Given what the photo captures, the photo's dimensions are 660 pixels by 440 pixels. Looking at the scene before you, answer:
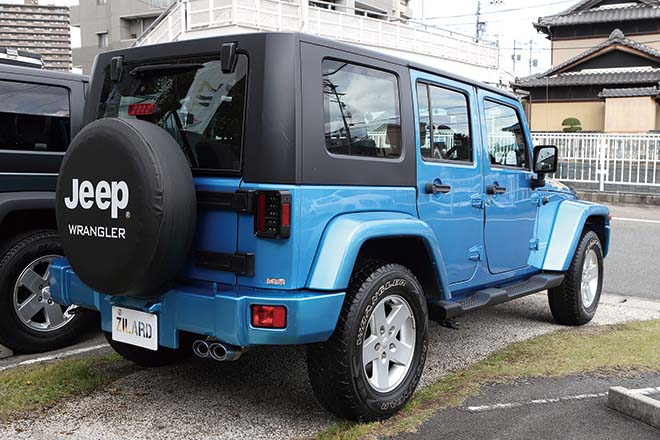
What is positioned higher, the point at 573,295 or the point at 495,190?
the point at 495,190

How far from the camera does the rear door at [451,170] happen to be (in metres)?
Result: 4.10

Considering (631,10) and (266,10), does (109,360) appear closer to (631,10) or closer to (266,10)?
(266,10)

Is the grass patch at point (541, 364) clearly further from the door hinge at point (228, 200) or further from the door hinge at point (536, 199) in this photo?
the door hinge at point (228, 200)

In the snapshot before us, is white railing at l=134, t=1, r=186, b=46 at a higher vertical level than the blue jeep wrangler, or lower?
higher

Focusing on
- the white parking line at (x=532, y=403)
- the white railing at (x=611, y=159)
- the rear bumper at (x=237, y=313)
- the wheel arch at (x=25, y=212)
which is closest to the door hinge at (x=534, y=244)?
the white parking line at (x=532, y=403)

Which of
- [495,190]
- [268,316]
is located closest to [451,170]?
[495,190]

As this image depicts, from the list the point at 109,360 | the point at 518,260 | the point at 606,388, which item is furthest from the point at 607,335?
the point at 109,360

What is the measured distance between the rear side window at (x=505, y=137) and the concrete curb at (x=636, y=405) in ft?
6.07

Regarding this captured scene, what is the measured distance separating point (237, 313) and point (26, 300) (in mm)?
2457

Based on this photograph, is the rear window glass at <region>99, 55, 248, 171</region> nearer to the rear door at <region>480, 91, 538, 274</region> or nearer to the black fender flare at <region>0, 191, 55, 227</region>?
the black fender flare at <region>0, 191, 55, 227</region>

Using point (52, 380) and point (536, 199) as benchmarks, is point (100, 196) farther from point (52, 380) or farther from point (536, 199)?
point (536, 199)

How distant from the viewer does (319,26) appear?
1110 inches

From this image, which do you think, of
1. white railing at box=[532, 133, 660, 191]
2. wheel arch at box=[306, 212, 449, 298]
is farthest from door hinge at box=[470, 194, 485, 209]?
white railing at box=[532, 133, 660, 191]

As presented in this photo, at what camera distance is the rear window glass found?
335cm
